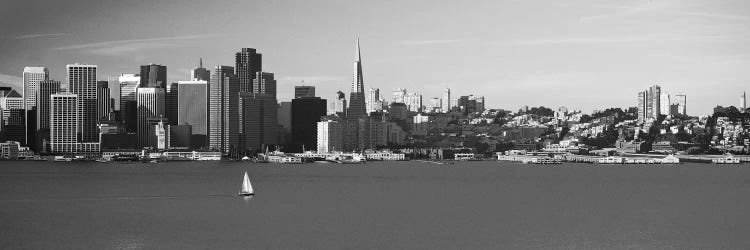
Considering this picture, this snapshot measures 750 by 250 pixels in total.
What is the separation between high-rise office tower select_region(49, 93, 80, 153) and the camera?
131750 millimetres

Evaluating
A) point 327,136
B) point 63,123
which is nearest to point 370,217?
point 63,123

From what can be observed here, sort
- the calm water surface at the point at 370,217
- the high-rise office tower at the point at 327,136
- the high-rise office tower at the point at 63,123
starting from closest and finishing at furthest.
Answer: the calm water surface at the point at 370,217 → the high-rise office tower at the point at 63,123 → the high-rise office tower at the point at 327,136

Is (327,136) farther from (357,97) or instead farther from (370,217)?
(370,217)

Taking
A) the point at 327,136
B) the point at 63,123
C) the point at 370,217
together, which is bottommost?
the point at 370,217

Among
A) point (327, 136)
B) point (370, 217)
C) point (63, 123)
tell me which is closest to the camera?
point (370, 217)

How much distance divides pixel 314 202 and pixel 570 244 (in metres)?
16.0

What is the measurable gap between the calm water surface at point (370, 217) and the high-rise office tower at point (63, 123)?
259 feet

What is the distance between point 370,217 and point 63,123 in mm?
103955

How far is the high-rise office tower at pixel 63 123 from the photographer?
131750mm

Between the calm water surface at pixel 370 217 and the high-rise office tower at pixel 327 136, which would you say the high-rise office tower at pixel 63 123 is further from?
the calm water surface at pixel 370 217

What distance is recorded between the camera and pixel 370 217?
36.0 m

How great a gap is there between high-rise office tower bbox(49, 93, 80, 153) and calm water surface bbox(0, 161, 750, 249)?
78.9 metres

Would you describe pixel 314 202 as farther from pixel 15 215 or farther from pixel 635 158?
pixel 635 158

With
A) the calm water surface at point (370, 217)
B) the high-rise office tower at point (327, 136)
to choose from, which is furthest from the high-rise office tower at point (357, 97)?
the calm water surface at point (370, 217)
